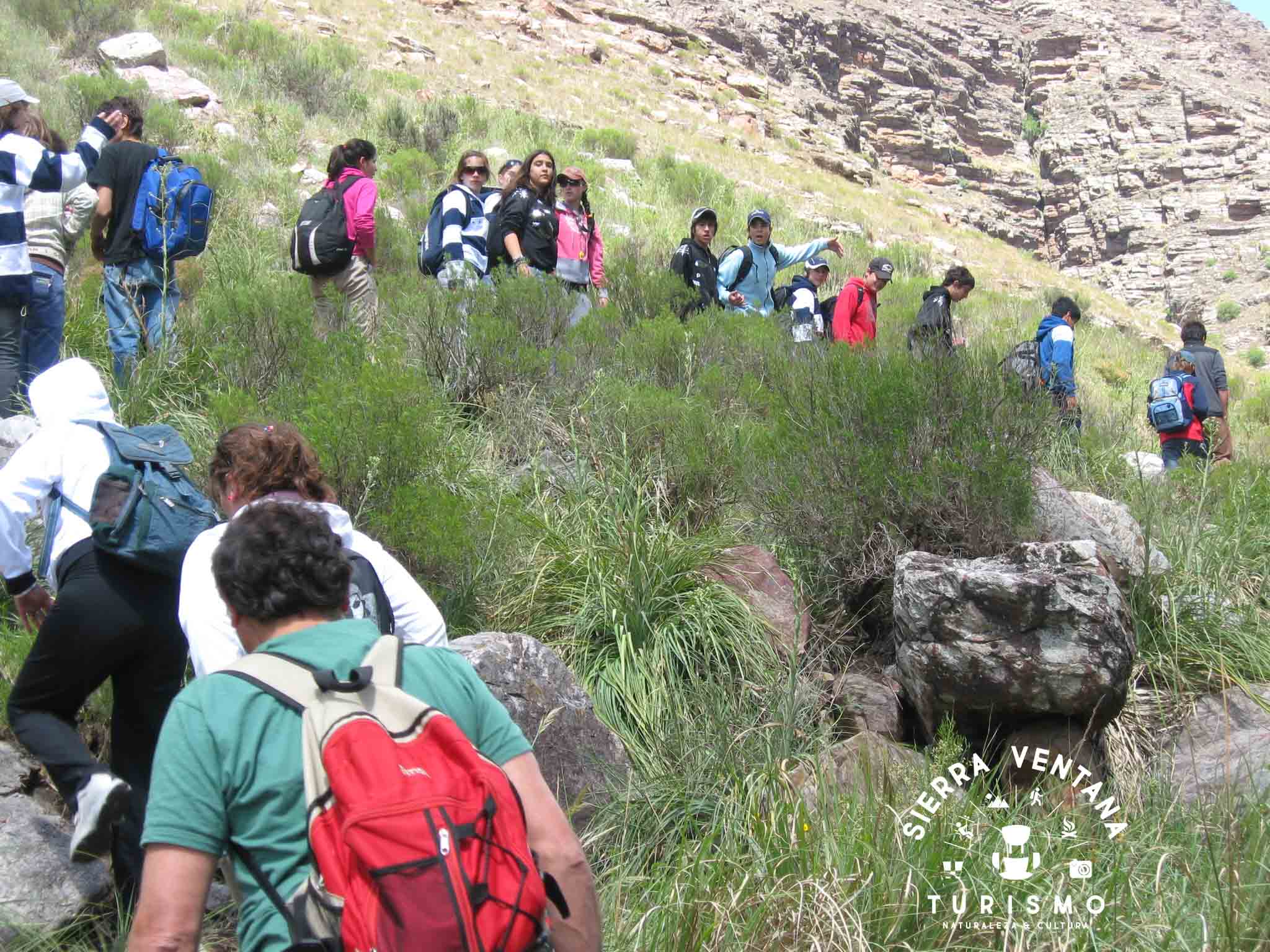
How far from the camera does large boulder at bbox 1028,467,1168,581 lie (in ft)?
17.4

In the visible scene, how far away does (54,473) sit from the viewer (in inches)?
124

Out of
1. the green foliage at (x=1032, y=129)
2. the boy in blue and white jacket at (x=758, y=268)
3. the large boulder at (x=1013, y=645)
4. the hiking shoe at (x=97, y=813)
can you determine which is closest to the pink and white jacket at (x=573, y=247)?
the boy in blue and white jacket at (x=758, y=268)

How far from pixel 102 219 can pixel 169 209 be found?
40cm

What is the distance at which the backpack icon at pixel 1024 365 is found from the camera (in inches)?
237

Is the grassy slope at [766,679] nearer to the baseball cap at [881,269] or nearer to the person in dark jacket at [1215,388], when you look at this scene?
the person in dark jacket at [1215,388]

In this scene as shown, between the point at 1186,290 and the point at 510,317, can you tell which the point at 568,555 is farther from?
the point at 1186,290

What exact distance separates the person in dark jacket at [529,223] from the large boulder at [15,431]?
3.31 metres

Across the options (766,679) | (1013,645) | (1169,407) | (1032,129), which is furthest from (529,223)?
(1032,129)

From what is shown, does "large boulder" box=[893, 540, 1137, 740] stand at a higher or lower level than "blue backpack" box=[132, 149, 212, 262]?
lower

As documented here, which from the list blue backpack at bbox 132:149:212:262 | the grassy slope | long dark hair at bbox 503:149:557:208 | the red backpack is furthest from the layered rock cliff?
the red backpack

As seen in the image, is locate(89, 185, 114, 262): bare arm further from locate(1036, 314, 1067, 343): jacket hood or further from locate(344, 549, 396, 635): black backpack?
locate(1036, 314, 1067, 343): jacket hood

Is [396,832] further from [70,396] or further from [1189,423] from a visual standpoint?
[1189,423]

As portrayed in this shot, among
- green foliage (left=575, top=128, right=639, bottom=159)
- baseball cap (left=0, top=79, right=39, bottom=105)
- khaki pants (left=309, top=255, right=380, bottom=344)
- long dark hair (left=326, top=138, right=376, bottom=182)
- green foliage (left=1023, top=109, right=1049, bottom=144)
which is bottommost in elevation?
green foliage (left=1023, top=109, right=1049, bottom=144)

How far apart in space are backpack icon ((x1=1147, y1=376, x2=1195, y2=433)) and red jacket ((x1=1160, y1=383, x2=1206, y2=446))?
0.06 feet
